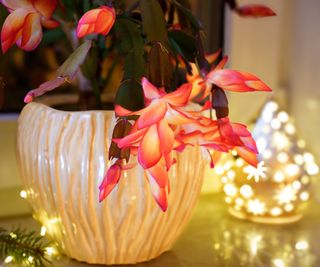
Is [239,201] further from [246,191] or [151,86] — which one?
[151,86]

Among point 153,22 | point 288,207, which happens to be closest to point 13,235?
point 153,22

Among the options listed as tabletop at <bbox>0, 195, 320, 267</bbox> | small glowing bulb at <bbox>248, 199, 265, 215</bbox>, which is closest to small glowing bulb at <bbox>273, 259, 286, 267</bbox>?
tabletop at <bbox>0, 195, 320, 267</bbox>

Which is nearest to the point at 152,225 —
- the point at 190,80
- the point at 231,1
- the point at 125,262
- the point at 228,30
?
the point at 125,262

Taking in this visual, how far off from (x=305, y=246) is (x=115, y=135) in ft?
1.30

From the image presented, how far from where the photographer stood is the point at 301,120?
98cm

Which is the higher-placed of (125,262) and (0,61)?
(0,61)

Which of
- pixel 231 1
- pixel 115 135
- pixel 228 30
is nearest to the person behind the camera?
pixel 115 135

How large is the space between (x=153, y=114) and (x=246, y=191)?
1.31 feet

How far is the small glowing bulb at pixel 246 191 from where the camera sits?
0.80 m

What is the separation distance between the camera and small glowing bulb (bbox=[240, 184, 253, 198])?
80 cm

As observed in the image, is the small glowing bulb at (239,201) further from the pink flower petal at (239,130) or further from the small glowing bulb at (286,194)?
the pink flower petal at (239,130)

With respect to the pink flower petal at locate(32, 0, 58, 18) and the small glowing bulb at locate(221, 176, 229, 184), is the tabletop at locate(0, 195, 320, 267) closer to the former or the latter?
the small glowing bulb at locate(221, 176, 229, 184)

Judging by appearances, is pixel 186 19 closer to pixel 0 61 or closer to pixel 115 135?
pixel 115 135

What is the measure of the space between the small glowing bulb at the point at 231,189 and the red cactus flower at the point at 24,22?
419 mm
